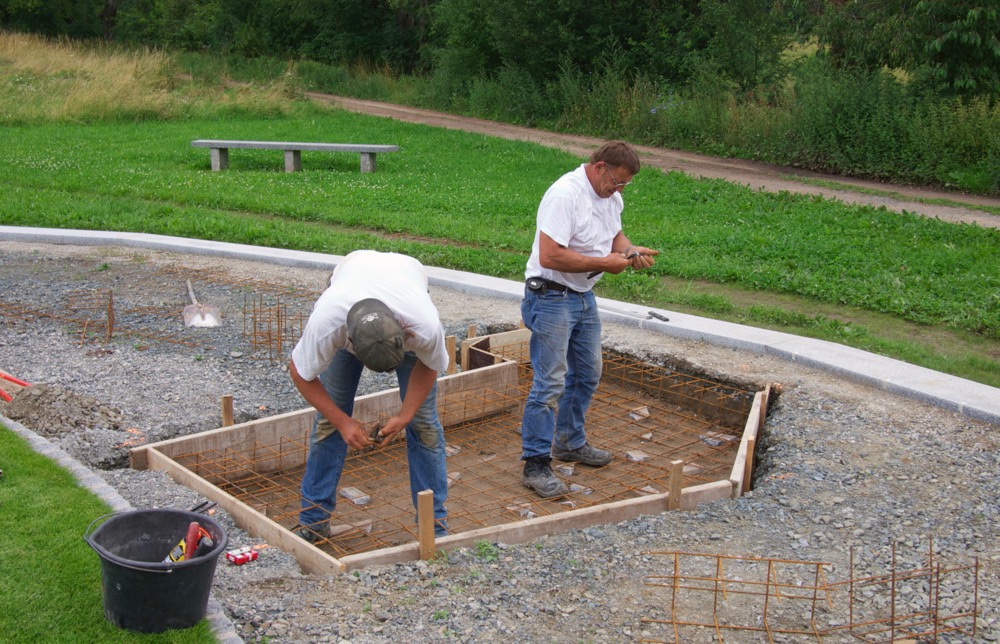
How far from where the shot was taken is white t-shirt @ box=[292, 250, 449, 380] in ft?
11.9

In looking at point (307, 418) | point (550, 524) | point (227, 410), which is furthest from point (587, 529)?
point (227, 410)

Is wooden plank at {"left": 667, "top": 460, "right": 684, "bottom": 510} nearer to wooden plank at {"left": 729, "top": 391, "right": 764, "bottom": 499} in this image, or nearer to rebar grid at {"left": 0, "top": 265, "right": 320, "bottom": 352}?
wooden plank at {"left": 729, "top": 391, "right": 764, "bottom": 499}

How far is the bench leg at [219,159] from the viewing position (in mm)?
15359

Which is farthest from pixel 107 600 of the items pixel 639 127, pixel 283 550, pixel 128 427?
pixel 639 127

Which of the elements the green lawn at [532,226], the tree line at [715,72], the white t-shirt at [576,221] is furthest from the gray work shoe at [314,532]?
the tree line at [715,72]

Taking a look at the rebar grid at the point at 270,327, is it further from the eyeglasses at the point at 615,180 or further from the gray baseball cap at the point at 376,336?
the gray baseball cap at the point at 376,336

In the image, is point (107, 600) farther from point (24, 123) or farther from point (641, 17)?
point (641, 17)

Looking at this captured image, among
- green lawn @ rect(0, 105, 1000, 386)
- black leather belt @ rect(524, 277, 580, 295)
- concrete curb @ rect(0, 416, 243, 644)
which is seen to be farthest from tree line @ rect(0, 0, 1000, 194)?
concrete curb @ rect(0, 416, 243, 644)

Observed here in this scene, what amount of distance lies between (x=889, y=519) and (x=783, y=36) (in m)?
18.6

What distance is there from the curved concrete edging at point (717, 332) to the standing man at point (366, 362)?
3333 millimetres

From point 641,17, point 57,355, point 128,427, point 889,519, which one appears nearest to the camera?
point 889,519

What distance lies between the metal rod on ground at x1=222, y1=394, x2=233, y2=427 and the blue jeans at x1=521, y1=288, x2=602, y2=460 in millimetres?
1619

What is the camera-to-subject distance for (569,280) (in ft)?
16.1

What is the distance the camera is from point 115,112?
68.5ft
